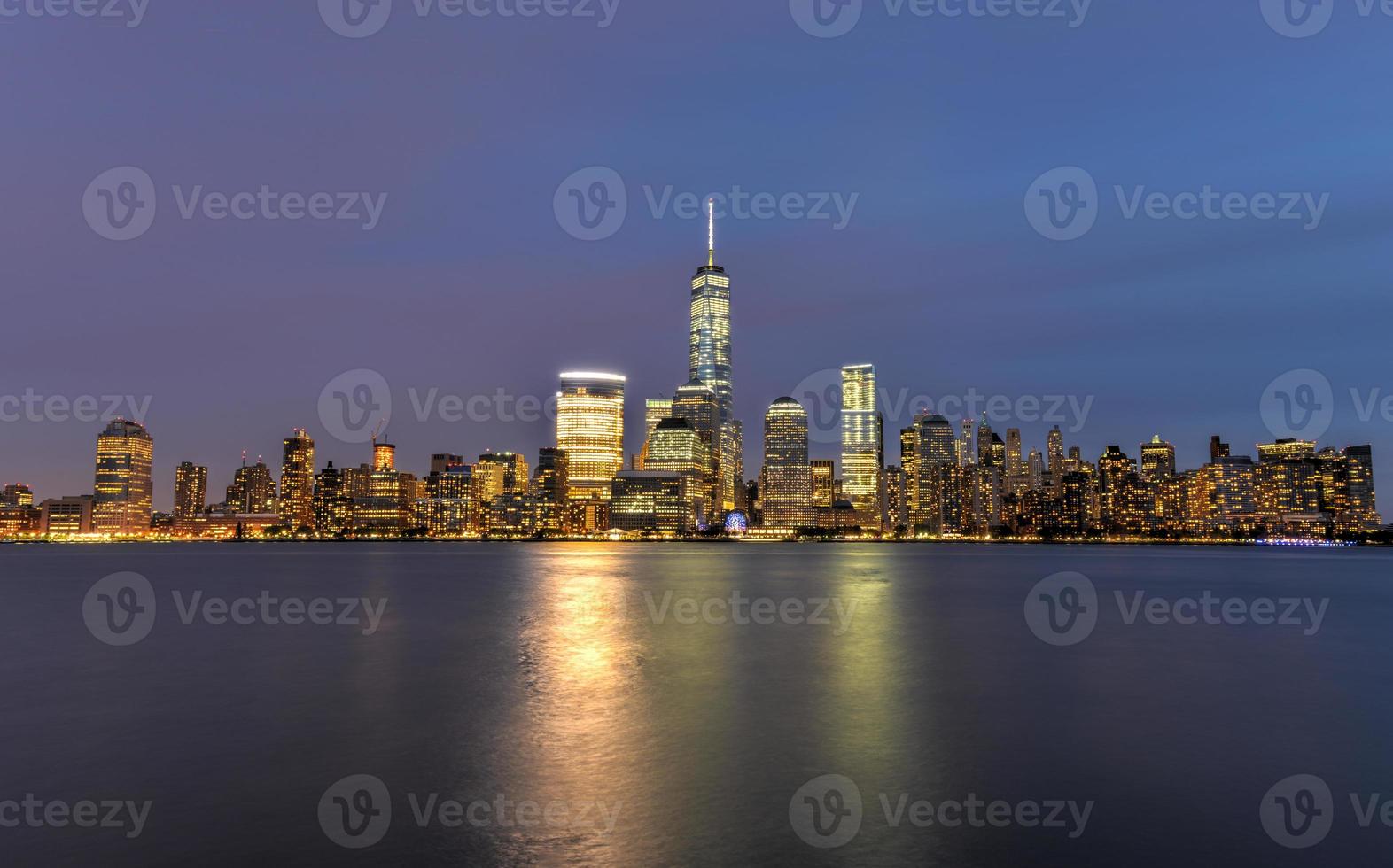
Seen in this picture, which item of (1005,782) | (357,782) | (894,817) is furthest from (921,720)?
(357,782)

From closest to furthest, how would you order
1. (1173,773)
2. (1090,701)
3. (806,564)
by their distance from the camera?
(1173,773) → (1090,701) → (806,564)

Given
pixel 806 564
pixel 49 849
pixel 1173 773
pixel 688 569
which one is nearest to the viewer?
pixel 49 849

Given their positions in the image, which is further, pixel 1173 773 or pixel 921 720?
pixel 921 720

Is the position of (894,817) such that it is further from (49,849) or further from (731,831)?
(49,849)

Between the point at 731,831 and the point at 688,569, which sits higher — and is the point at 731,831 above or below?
above

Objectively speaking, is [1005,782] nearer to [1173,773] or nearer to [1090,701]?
[1173,773]

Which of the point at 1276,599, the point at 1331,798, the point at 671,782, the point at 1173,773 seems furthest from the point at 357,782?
the point at 1276,599
